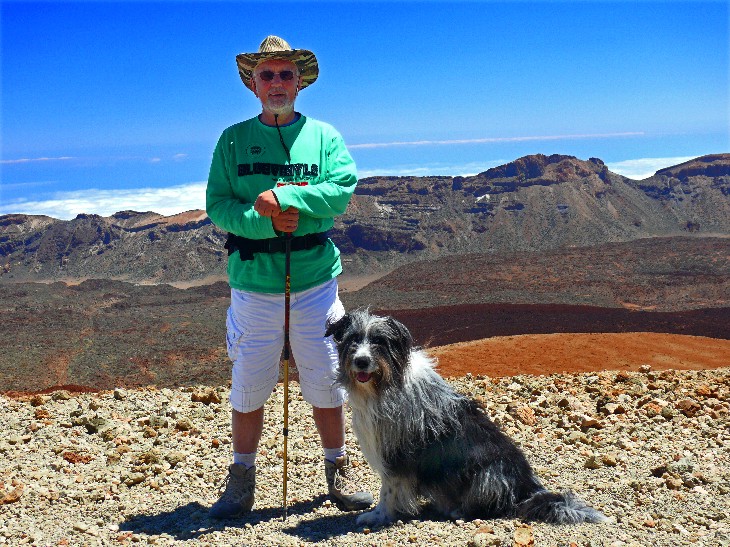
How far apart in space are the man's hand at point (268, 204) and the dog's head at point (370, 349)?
2.52 ft

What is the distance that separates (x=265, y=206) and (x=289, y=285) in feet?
1.88

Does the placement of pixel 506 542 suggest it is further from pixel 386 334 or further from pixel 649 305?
pixel 649 305

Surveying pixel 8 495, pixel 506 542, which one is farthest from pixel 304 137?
pixel 8 495

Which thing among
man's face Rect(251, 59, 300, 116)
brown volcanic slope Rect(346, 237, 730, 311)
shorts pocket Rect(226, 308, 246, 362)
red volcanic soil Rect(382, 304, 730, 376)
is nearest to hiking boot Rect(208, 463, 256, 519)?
shorts pocket Rect(226, 308, 246, 362)

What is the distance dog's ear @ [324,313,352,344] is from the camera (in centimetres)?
473

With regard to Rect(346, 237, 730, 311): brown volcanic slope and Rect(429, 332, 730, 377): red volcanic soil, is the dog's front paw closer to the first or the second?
Rect(429, 332, 730, 377): red volcanic soil

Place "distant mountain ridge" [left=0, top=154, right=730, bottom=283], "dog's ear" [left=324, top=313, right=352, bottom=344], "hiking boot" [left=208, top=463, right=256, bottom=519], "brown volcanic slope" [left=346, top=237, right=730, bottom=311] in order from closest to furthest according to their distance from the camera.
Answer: "dog's ear" [left=324, top=313, right=352, bottom=344] < "hiking boot" [left=208, top=463, right=256, bottom=519] < "brown volcanic slope" [left=346, top=237, right=730, bottom=311] < "distant mountain ridge" [left=0, top=154, right=730, bottom=283]

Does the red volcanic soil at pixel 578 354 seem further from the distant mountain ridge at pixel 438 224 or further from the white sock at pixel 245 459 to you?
the distant mountain ridge at pixel 438 224

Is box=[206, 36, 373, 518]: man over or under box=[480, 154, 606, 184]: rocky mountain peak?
under

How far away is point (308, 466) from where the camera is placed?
21.7 ft

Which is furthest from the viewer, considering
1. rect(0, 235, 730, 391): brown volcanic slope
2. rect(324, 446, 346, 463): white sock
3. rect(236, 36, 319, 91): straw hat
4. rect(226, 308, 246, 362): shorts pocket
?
rect(0, 235, 730, 391): brown volcanic slope

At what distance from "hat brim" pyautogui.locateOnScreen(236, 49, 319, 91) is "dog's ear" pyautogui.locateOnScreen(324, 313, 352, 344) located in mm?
1635

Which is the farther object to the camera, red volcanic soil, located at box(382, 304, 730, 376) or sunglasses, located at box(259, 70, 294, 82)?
red volcanic soil, located at box(382, 304, 730, 376)

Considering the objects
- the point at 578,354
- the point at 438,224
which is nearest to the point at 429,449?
the point at 578,354
